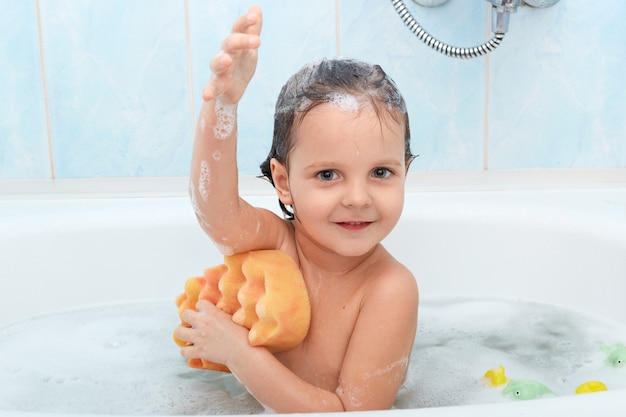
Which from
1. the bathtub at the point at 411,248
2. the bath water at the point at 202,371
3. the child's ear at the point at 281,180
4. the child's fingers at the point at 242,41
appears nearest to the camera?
the child's fingers at the point at 242,41

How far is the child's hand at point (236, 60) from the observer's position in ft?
2.49

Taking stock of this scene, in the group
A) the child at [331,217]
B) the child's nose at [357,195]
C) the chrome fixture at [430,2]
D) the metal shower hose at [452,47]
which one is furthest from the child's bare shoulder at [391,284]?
the chrome fixture at [430,2]

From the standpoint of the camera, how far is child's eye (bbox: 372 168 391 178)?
3.05 ft

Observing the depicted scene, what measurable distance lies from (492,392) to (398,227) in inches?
16.8

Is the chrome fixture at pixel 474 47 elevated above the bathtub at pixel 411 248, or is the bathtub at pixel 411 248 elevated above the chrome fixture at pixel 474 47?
the chrome fixture at pixel 474 47

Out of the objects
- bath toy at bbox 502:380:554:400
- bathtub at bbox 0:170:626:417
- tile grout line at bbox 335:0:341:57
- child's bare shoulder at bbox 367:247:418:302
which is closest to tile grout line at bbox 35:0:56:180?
bathtub at bbox 0:170:626:417

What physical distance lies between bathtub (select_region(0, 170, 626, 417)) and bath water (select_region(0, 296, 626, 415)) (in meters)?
0.03

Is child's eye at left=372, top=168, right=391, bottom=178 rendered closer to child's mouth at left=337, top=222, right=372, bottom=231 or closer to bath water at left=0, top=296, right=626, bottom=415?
child's mouth at left=337, top=222, right=372, bottom=231

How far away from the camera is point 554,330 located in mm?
1317

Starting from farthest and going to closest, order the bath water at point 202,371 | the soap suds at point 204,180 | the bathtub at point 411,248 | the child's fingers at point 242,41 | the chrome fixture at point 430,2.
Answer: the chrome fixture at point 430,2, the bathtub at point 411,248, the bath water at point 202,371, the soap suds at point 204,180, the child's fingers at point 242,41

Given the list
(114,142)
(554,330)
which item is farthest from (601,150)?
(114,142)

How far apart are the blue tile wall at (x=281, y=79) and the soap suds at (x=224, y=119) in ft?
2.54

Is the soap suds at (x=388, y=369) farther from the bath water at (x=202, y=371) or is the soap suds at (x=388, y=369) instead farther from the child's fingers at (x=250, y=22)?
the child's fingers at (x=250, y=22)

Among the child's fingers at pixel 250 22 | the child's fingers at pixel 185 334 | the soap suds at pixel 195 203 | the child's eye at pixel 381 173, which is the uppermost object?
the child's fingers at pixel 250 22
